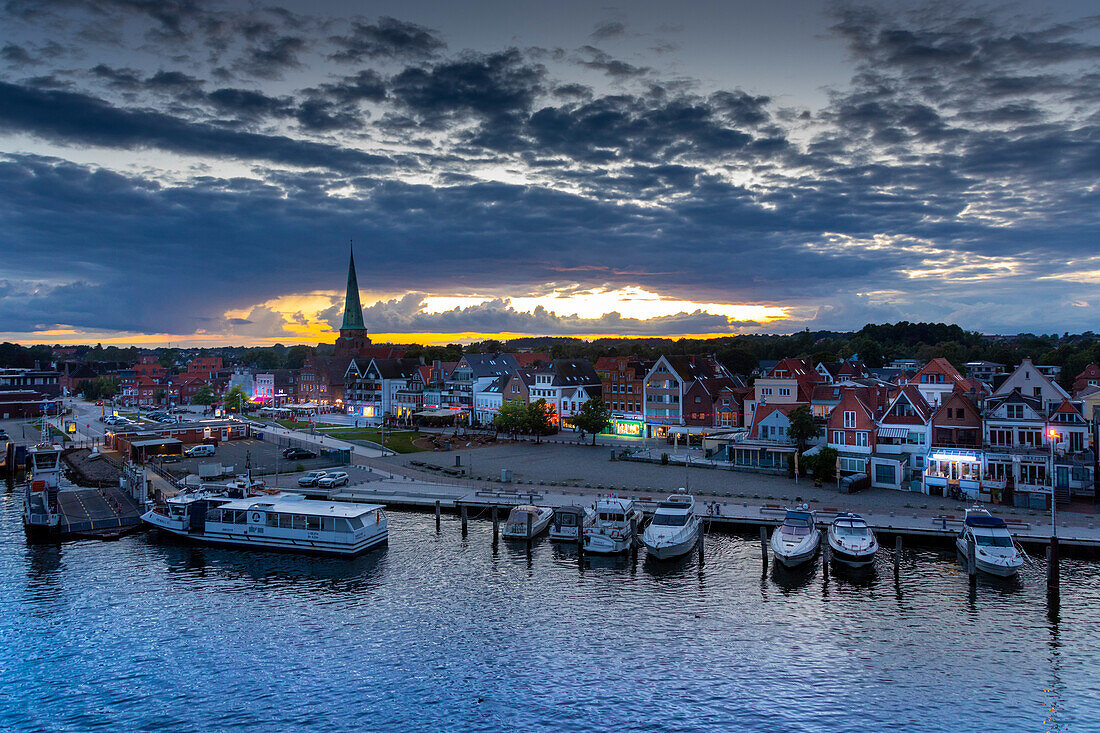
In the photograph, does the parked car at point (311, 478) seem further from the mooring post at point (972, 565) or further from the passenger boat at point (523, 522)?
the mooring post at point (972, 565)

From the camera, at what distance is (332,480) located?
6162cm

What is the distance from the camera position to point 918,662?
29.1 m

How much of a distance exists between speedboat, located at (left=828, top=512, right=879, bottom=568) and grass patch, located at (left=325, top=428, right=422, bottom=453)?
5448 cm

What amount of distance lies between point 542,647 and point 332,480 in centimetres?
3586

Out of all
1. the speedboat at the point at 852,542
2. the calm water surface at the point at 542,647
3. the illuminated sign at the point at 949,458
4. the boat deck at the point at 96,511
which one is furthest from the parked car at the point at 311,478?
the illuminated sign at the point at 949,458

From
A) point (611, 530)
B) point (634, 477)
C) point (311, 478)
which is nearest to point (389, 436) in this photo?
point (311, 478)

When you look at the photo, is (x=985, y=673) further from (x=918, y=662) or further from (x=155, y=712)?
(x=155, y=712)

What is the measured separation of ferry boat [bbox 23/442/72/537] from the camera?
49.3 metres

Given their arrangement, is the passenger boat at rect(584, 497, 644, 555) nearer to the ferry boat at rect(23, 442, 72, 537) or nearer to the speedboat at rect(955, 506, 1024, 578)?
the speedboat at rect(955, 506, 1024, 578)

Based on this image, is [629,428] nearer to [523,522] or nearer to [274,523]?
[523,522]

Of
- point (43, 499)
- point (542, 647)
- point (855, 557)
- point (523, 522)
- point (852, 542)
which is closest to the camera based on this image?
point (542, 647)

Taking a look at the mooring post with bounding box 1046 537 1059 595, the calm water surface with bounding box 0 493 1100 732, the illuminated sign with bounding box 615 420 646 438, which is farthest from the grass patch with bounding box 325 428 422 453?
the mooring post with bounding box 1046 537 1059 595

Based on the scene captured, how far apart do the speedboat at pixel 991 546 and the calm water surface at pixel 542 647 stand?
1.20 meters

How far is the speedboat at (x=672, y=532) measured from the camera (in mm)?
41844
